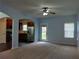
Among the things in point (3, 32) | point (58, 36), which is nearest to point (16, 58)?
point (3, 32)

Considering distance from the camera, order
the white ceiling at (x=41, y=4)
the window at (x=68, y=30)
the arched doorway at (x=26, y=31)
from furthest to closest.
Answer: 1. the arched doorway at (x=26, y=31)
2. the window at (x=68, y=30)
3. the white ceiling at (x=41, y=4)

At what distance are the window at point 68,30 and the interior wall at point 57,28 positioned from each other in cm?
29

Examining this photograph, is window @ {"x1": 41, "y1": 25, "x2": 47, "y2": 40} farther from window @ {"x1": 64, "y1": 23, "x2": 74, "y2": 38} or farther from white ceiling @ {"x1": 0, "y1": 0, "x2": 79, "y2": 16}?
white ceiling @ {"x1": 0, "y1": 0, "x2": 79, "y2": 16}

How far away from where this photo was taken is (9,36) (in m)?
10.4

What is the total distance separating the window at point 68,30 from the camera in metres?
9.88

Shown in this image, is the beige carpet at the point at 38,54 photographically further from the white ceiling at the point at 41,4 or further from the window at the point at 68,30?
the window at the point at 68,30

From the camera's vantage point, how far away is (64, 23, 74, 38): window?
9.88 metres

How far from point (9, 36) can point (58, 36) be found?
15.9 ft

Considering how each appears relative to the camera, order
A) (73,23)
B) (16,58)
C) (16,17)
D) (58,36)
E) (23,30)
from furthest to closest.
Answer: (23,30) → (58,36) → (73,23) → (16,17) → (16,58)

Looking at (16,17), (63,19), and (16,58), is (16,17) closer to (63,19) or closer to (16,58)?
(16,58)

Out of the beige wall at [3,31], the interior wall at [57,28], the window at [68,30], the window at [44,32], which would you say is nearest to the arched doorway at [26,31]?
the window at [44,32]

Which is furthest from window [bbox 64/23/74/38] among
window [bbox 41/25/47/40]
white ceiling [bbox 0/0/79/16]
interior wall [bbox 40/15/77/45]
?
white ceiling [bbox 0/0/79/16]

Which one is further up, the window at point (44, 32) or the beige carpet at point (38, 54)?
the window at point (44, 32)

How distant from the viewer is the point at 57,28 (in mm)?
10602
